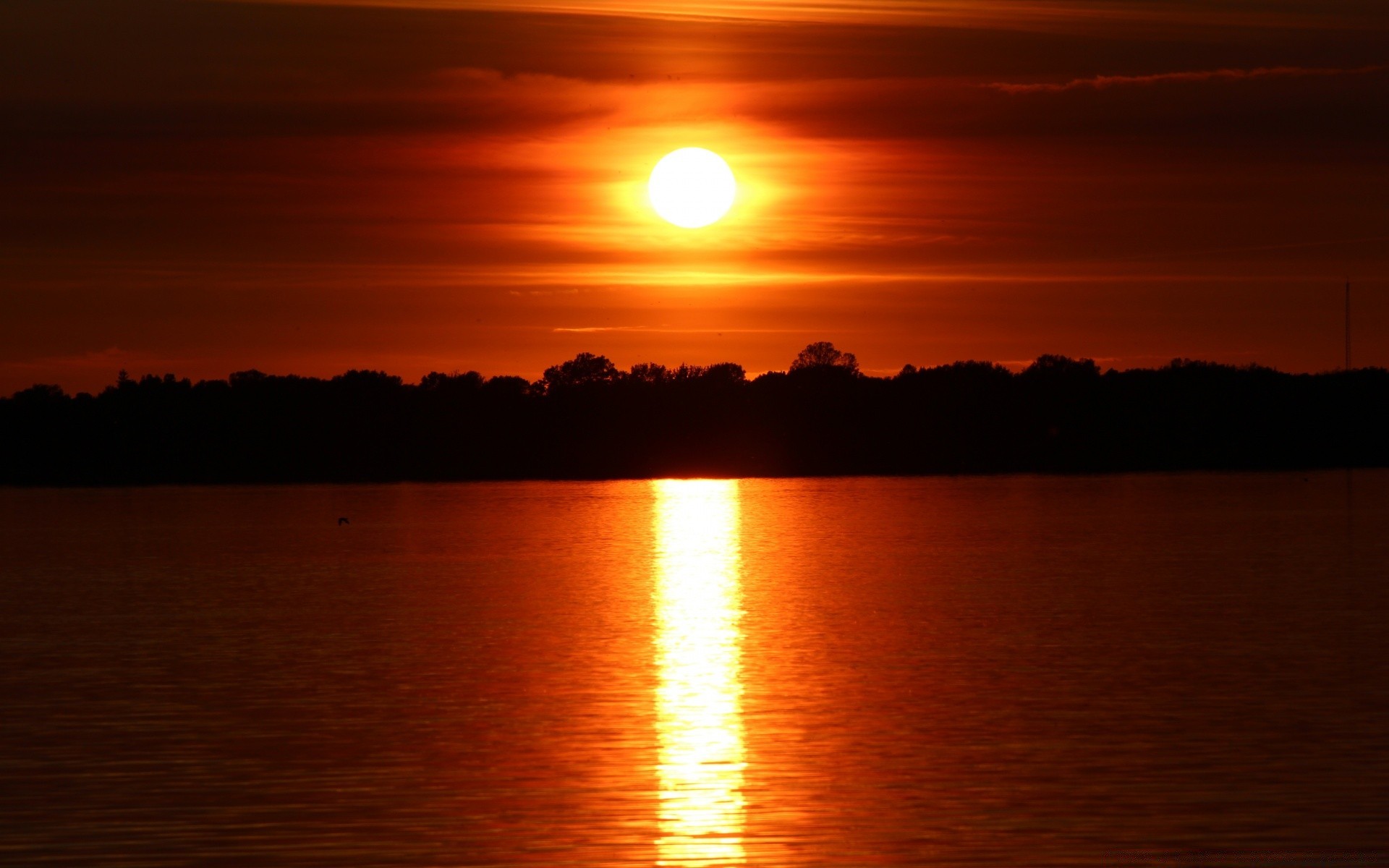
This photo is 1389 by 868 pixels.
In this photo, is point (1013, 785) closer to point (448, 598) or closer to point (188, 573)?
point (448, 598)

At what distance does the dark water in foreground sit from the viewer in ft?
65.5

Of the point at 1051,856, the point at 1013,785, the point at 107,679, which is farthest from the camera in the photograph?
the point at 107,679

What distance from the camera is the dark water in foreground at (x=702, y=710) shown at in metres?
20.0

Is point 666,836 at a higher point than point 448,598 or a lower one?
lower

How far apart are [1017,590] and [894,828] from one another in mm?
32030

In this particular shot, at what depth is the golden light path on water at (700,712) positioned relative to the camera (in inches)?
778

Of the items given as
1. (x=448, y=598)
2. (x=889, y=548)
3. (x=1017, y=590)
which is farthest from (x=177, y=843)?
(x=889, y=548)

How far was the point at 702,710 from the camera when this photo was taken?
94.9 ft

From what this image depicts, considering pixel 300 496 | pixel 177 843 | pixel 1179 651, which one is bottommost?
pixel 177 843

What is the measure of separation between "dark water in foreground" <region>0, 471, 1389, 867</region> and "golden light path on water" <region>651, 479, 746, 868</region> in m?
0.09

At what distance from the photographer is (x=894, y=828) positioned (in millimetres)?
20234

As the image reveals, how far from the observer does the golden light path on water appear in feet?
64.8

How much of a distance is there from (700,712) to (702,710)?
0.83 ft

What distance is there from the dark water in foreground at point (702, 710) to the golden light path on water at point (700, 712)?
0.09 m
